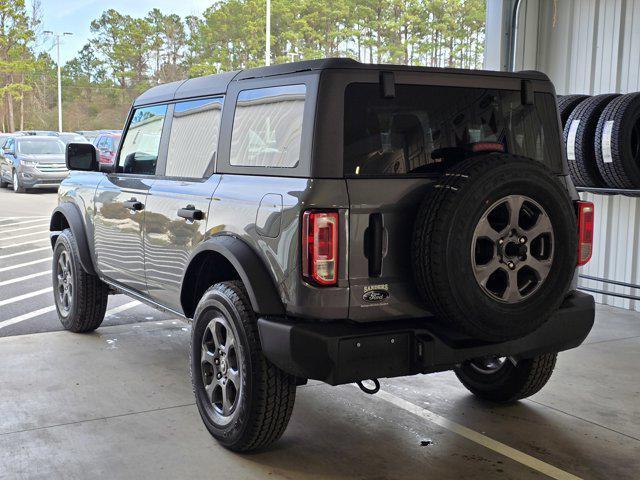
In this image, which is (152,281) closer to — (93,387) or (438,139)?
(93,387)

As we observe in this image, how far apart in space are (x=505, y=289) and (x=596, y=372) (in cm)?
239

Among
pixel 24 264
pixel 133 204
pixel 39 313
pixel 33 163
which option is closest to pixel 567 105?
pixel 133 204

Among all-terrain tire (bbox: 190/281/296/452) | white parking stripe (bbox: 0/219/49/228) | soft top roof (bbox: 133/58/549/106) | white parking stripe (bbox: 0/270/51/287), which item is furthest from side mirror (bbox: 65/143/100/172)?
white parking stripe (bbox: 0/219/49/228)

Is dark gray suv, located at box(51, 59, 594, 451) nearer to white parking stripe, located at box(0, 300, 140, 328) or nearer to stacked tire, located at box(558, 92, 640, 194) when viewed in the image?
stacked tire, located at box(558, 92, 640, 194)

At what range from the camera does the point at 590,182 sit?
714 cm

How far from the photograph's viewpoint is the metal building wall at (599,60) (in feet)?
25.3

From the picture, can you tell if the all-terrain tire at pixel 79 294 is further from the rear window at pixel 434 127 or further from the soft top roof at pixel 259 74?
the rear window at pixel 434 127

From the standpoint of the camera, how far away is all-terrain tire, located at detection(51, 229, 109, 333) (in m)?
6.00

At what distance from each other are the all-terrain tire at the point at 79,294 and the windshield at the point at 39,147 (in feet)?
54.7

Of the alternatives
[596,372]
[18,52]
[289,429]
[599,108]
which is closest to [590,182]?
[599,108]

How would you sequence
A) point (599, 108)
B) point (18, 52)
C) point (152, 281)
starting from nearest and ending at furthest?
point (152, 281) → point (599, 108) → point (18, 52)

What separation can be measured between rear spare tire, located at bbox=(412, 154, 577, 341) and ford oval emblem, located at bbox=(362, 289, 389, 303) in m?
0.16

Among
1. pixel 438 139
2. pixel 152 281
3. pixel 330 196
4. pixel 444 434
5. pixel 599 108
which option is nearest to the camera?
pixel 330 196

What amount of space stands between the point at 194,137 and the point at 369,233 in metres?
1.61
